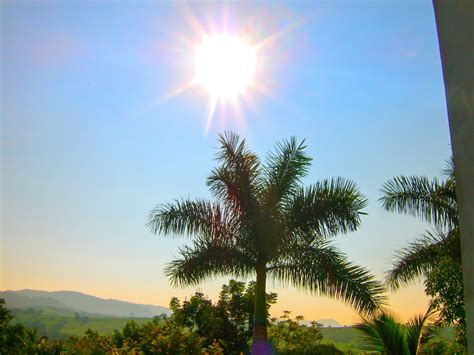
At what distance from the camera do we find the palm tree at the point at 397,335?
25.2ft

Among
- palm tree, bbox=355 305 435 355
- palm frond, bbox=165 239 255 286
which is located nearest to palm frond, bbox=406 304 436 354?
palm tree, bbox=355 305 435 355

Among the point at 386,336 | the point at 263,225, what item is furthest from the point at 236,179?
the point at 386,336

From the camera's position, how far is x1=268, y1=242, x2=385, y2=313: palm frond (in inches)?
436

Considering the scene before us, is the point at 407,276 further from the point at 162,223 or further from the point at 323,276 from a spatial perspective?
the point at 162,223

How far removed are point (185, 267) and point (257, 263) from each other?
1986 millimetres

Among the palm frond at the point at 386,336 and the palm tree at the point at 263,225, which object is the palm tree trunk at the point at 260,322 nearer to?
the palm tree at the point at 263,225

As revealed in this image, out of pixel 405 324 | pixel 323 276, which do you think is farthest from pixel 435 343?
pixel 323 276

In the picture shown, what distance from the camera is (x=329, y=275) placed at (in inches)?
459

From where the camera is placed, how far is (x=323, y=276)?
11.7m

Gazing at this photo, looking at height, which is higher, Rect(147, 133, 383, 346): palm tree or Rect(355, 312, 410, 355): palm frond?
Rect(147, 133, 383, 346): palm tree

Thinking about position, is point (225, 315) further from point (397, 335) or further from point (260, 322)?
point (397, 335)

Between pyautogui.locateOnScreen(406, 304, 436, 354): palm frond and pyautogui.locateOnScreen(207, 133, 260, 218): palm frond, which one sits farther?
pyautogui.locateOnScreen(207, 133, 260, 218): palm frond

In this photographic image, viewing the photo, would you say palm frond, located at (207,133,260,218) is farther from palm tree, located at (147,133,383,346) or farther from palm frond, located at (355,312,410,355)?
palm frond, located at (355,312,410,355)

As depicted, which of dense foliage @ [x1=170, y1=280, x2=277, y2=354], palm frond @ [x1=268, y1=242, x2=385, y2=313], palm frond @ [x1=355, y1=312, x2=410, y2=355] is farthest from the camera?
dense foliage @ [x1=170, y1=280, x2=277, y2=354]
